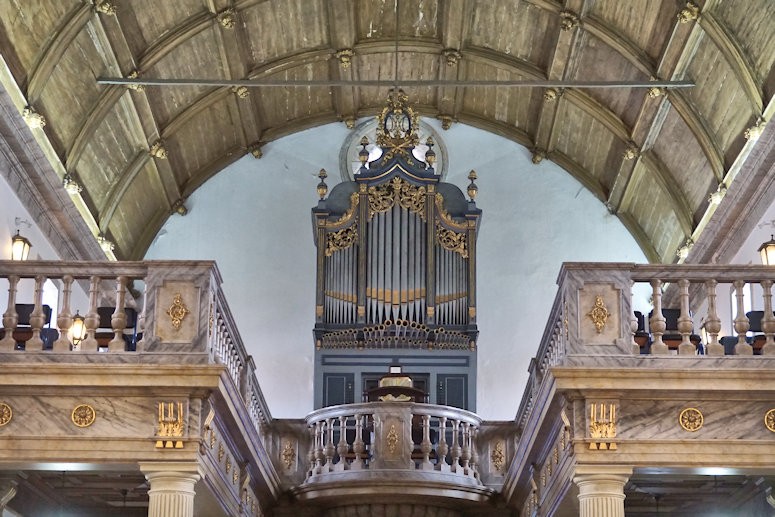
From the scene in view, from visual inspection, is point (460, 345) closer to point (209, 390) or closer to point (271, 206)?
point (271, 206)

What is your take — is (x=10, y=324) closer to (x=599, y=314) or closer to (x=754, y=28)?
(x=599, y=314)

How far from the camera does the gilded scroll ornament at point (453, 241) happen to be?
21.5 metres

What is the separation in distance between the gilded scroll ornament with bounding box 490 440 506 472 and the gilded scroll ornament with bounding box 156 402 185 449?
20.6 ft

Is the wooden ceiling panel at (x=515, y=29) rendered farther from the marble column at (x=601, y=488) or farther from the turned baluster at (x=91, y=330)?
the turned baluster at (x=91, y=330)

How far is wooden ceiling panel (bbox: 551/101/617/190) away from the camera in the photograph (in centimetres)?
2203

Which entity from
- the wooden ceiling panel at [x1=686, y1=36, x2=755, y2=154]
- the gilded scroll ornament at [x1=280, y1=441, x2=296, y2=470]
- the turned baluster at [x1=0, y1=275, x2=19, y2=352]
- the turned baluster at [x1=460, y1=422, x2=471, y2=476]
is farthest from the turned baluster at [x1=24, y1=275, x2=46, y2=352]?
the wooden ceiling panel at [x1=686, y1=36, x2=755, y2=154]

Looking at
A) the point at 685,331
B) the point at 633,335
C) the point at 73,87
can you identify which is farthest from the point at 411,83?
the point at 685,331

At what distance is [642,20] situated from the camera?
19.0 metres

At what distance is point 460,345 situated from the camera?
20.7 m

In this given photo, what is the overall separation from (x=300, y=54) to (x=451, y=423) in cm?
609

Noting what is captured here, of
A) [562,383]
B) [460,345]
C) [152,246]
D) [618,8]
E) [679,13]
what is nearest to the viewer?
[562,383]

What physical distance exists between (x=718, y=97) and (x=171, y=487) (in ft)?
29.0

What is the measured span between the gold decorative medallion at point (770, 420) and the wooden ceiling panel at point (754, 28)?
16.4ft

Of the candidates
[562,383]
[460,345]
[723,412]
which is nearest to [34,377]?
[562,383]
